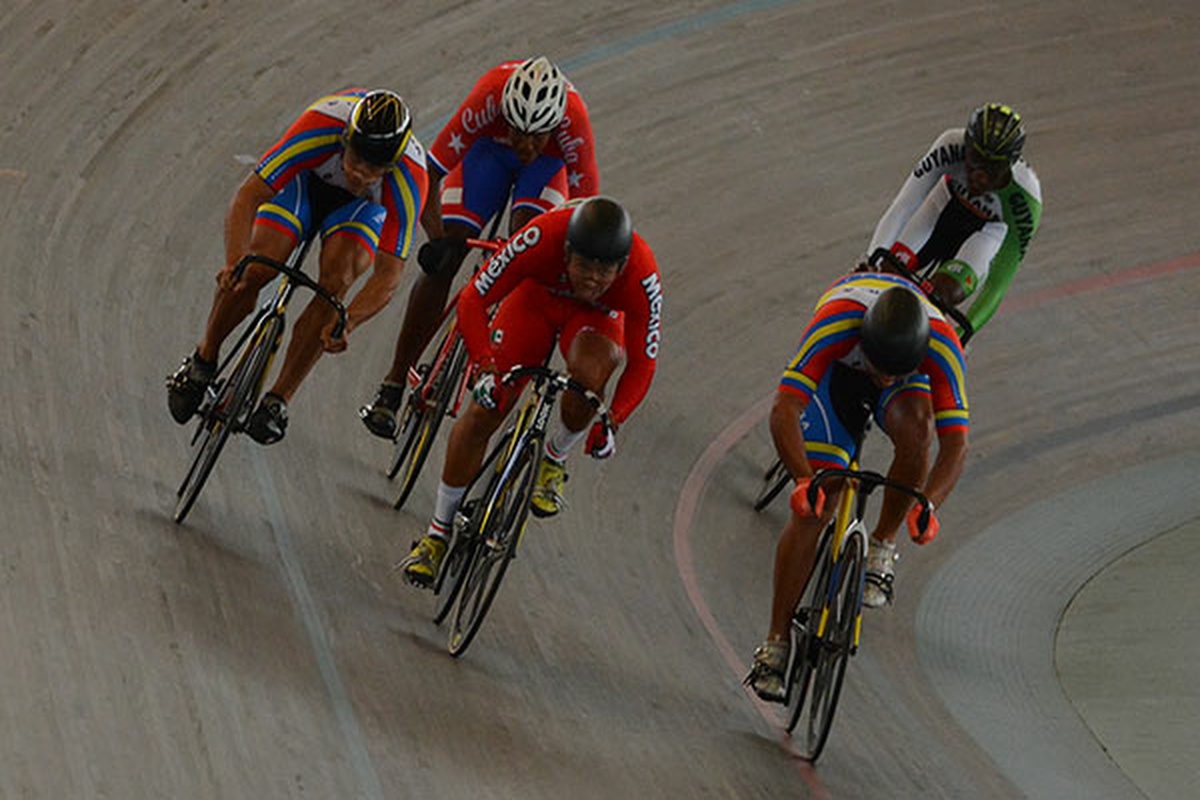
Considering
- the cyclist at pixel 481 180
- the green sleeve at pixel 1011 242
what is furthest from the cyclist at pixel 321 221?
the green sleeve at pixel 1011 242

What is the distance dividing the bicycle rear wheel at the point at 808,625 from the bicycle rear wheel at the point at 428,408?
1493 mm

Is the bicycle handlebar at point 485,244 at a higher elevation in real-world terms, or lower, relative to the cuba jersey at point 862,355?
lower

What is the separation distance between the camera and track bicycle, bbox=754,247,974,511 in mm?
6328

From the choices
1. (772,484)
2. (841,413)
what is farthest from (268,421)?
(772,484)

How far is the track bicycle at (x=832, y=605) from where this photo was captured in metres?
5.29

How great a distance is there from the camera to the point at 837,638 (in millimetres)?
5391

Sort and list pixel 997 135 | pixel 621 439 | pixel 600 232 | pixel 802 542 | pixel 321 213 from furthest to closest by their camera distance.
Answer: pixel 621 439 < pixel 997 135 < pixel 321 213 < pixel 802 542 < pixel 600 232

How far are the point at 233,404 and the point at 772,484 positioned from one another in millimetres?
2720

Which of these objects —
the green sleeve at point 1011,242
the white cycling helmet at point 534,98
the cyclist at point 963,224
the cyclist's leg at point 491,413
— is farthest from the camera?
the green sleeve at point 1011,242

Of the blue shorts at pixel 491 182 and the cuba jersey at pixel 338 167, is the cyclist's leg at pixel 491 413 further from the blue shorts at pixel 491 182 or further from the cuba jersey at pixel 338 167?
the blue shorts at pixel 491 182

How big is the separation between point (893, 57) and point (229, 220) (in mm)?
5545

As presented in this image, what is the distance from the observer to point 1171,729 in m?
6.27

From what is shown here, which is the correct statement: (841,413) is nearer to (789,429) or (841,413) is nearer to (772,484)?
(789,429)

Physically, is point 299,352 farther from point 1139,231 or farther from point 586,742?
point 1139,231
